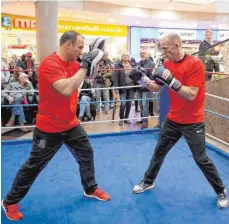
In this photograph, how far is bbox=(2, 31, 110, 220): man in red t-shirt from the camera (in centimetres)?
187

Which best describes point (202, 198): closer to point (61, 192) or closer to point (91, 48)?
point (61, 192)

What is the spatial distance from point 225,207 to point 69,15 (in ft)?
31.2

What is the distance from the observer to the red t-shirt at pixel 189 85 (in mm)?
2051

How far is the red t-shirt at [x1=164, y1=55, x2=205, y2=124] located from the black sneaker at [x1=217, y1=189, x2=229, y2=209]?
2.02 ft

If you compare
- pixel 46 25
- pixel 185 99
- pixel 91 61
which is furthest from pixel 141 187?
pixel 46 25

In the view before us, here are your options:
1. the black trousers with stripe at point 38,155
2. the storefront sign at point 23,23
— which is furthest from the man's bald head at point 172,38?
the storefront sign at point 23,23

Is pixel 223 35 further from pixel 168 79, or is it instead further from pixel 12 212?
pixel 12 212

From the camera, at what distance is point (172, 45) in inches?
81.7

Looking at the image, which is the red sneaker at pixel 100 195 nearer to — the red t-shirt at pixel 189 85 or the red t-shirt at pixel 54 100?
the red t-shirt at pixel 54 100

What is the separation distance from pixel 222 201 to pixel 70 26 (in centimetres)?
1001

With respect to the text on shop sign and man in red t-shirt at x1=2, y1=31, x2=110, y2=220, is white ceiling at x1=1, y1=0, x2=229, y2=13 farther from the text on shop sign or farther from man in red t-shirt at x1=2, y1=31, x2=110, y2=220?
man in red t-shirt at x1=2, y1=31, x2=110, y2=220

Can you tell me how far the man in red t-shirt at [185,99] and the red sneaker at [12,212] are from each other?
1.20 meters

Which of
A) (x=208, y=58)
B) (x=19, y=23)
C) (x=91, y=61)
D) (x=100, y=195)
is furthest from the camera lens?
(x=19, y=23)

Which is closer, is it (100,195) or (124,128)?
(100,195)
